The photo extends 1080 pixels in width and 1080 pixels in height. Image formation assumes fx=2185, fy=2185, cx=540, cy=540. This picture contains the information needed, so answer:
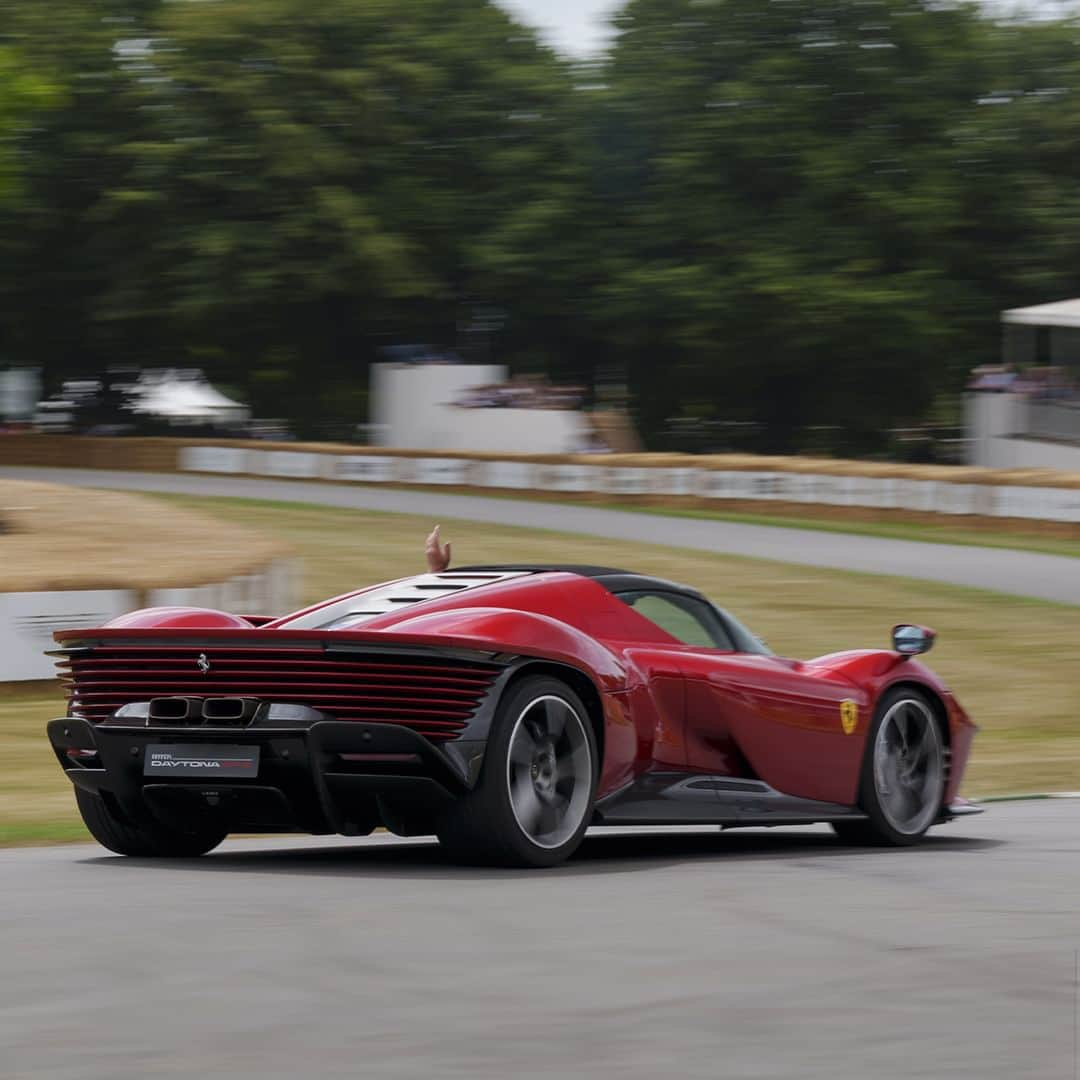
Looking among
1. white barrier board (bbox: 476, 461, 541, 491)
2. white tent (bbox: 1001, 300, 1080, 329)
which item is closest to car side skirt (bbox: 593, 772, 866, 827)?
white barrier board (bbox: 476, 461, 541, 491)

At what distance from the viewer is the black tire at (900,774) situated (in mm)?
8648

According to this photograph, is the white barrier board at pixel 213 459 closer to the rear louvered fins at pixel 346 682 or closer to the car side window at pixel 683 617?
the car side window at pixel 683 617

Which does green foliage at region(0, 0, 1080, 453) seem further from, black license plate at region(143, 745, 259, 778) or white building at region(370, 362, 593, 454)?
black license plate at region(143, 745, 259, 778)

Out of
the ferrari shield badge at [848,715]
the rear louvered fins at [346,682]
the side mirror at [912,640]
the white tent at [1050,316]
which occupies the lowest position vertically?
the ferrari shield badge at [848,715]

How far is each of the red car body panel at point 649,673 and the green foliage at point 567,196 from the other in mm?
32545

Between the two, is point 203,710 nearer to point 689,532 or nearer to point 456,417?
point 689,532

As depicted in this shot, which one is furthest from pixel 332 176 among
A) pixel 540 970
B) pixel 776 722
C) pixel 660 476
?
pixel 540 970

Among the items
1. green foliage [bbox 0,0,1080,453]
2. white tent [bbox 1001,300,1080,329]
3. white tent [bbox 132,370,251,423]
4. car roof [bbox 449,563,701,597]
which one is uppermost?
green foliage [bbox 0,0,1080,453]

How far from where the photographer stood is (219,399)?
1961 inches

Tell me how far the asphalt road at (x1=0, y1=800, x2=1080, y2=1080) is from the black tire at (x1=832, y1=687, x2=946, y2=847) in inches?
35.6

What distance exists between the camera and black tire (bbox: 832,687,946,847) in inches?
340

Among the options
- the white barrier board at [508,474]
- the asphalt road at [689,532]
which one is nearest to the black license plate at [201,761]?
the asphalt road at [689,532]

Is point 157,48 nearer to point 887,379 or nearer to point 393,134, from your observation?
point 393,134

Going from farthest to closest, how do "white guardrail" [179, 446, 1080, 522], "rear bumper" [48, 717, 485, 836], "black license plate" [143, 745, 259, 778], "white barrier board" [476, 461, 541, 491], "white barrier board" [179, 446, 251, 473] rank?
"white barrier board" [179, 446, 251, 473] → "white barrier board" [476, 461, 541, 491] → "white guardrail" [179, 446, 1080, 522] → "black license plate" [143, 745, 259, 778] → "rear bumper" [48, 717, 485, 836]
